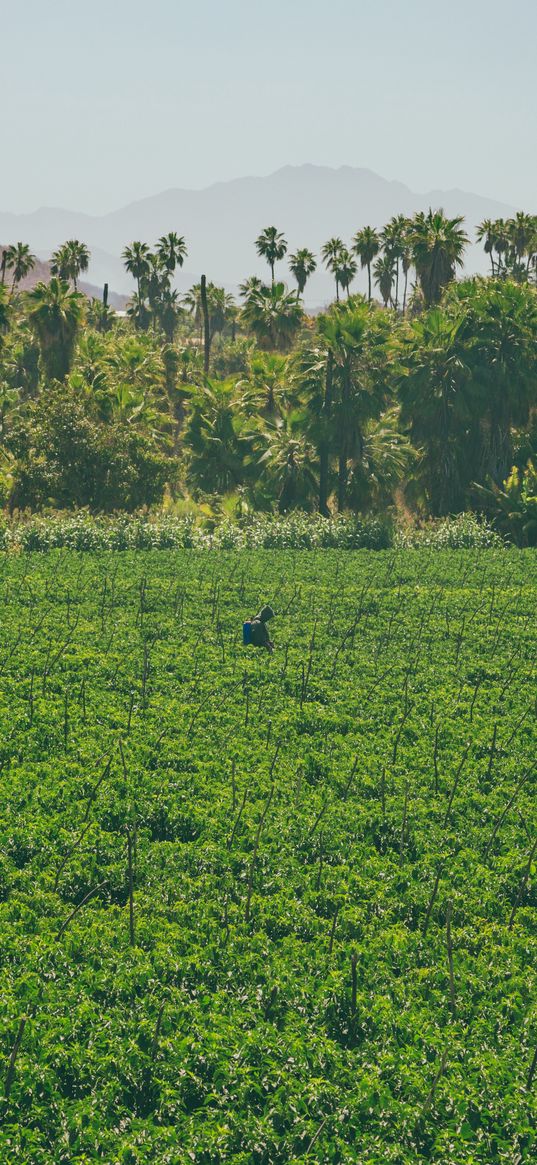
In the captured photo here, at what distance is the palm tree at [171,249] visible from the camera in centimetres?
7762

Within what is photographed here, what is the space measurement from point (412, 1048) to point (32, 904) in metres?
4.42

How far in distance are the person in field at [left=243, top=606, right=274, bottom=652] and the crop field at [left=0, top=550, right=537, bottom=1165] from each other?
2.34ft

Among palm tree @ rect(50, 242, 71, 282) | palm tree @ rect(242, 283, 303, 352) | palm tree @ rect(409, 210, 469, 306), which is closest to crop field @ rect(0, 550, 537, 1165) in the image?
palm tree @ rect(409, 210, 469, 306)

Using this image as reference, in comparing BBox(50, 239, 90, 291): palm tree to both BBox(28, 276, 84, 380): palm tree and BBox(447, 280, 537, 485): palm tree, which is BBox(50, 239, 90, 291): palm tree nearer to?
BBox(28, 276, 84, 380): palm tree

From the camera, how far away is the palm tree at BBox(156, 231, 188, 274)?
7762 cm

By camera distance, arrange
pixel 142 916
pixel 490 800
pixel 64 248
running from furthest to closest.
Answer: pixel 64 248
pixel 490 800
pixel 142 916

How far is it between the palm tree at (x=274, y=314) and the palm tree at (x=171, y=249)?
25.9 m

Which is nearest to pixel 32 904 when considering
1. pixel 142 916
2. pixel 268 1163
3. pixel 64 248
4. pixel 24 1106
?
pixel 142 916

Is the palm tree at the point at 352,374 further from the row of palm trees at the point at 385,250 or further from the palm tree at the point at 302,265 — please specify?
the palm tree at the point at 302,265

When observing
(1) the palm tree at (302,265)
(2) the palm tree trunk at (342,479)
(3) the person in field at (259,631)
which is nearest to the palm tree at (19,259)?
(1) the palm tree at (302,265)

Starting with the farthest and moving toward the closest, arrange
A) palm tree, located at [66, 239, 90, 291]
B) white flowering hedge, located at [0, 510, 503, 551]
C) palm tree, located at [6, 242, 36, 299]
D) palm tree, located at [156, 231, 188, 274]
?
1. palm tree, located at [156, 231, 188, 274]
2. palm tree, located at [66, 239, 90, 291]
3. palm tree, located at [6, 242, 36, 299]
4. white flowering hedge, located at [0, 510, 503, 551]

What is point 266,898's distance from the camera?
1107cm

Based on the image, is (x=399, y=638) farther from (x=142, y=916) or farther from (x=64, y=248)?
(x=64, y=248)

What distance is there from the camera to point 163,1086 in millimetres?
7965
